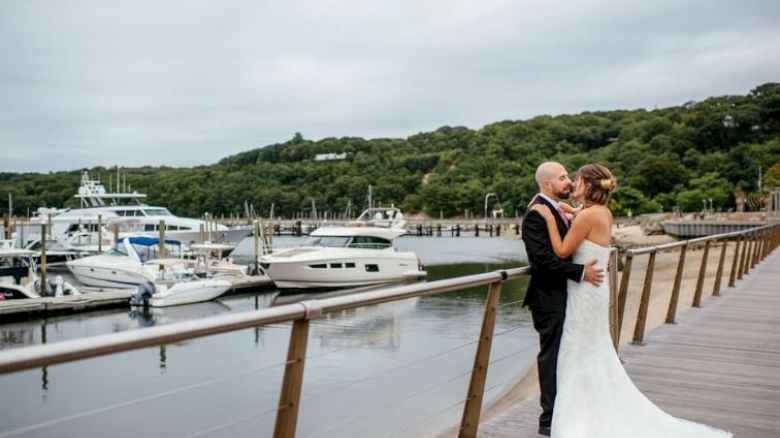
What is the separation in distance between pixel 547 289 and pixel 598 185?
0.68 m

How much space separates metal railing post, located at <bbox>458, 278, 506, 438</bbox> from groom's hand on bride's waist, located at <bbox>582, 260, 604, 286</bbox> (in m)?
0.52

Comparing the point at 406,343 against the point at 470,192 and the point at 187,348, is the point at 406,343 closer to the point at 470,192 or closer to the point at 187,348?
the point at 187,348

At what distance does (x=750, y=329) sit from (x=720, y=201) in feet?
366

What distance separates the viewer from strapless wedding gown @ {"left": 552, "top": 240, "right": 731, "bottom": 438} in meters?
4.45

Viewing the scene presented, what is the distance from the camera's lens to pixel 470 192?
161 metres

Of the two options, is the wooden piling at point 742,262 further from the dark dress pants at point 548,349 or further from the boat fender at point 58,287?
the boat fender at point 58,287

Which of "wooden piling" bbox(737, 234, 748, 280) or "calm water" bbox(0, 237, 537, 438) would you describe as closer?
"calm water" bbox(0, 237, 537, 438)

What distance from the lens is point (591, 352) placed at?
178 inches

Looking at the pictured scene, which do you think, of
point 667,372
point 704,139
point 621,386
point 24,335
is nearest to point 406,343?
point 24,335

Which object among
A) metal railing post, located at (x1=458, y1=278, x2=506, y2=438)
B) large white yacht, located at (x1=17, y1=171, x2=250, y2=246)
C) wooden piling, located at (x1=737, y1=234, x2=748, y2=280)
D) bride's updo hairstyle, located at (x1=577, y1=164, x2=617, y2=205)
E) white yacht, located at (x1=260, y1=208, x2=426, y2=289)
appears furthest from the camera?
large white yacht, located at (x1=17, y1=171, x2=250, y2=246)

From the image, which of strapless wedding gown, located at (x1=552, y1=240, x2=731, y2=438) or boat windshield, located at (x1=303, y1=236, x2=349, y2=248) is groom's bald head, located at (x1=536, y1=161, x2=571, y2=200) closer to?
strapless wedding gown, located at (x1=552, y1=240, x2=731, y2=438)

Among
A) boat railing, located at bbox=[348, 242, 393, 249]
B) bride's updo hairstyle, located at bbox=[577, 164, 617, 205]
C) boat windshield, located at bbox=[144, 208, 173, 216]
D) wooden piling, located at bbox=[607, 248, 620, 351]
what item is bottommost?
boat railing, located at bbox=[348, 242, 393, 249]

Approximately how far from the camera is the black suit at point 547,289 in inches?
174

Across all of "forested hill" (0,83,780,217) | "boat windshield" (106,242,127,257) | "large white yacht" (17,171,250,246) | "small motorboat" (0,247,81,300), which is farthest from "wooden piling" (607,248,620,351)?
"forested hill" (0,83,780,217)
